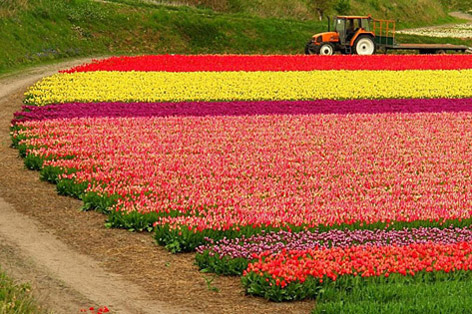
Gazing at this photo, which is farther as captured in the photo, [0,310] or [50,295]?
[50,295]

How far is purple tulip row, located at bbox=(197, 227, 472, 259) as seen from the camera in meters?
13.0

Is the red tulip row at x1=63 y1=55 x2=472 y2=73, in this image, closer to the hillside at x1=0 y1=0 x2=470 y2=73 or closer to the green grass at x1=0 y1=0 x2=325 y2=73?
the hillside at x1=0 y1=0 x2=470 y2=73

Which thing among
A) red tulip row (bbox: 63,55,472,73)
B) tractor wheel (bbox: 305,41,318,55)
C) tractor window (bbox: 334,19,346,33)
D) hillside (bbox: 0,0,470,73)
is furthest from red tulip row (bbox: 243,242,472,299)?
tractor wheel (bbox: 305,41,318,55)

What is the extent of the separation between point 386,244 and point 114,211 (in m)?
4.96

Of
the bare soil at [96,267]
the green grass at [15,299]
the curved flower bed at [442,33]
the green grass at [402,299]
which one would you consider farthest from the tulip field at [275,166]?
the curved flower bed at [442,33]

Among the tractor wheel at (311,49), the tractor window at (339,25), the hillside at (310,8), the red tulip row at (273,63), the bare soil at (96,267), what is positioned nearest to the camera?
the bare soil at (96,267)

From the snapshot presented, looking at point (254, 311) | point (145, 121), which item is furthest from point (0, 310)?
point (145, 121)

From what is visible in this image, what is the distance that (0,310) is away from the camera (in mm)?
9555

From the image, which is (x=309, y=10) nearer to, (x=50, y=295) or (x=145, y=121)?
(x=145, y=121)

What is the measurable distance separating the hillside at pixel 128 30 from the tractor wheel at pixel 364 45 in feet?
24.7

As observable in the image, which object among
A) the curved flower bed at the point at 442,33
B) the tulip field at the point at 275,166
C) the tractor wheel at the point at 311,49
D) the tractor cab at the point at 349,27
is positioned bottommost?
the curved flower bed at the point at 442,33

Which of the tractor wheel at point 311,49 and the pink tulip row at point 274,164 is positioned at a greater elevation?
the pink tulip row at point 274,164

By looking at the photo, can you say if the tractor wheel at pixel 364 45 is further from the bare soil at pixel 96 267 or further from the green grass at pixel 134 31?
the bare soil at pixel 96 267

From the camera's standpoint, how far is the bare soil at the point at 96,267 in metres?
11.5
